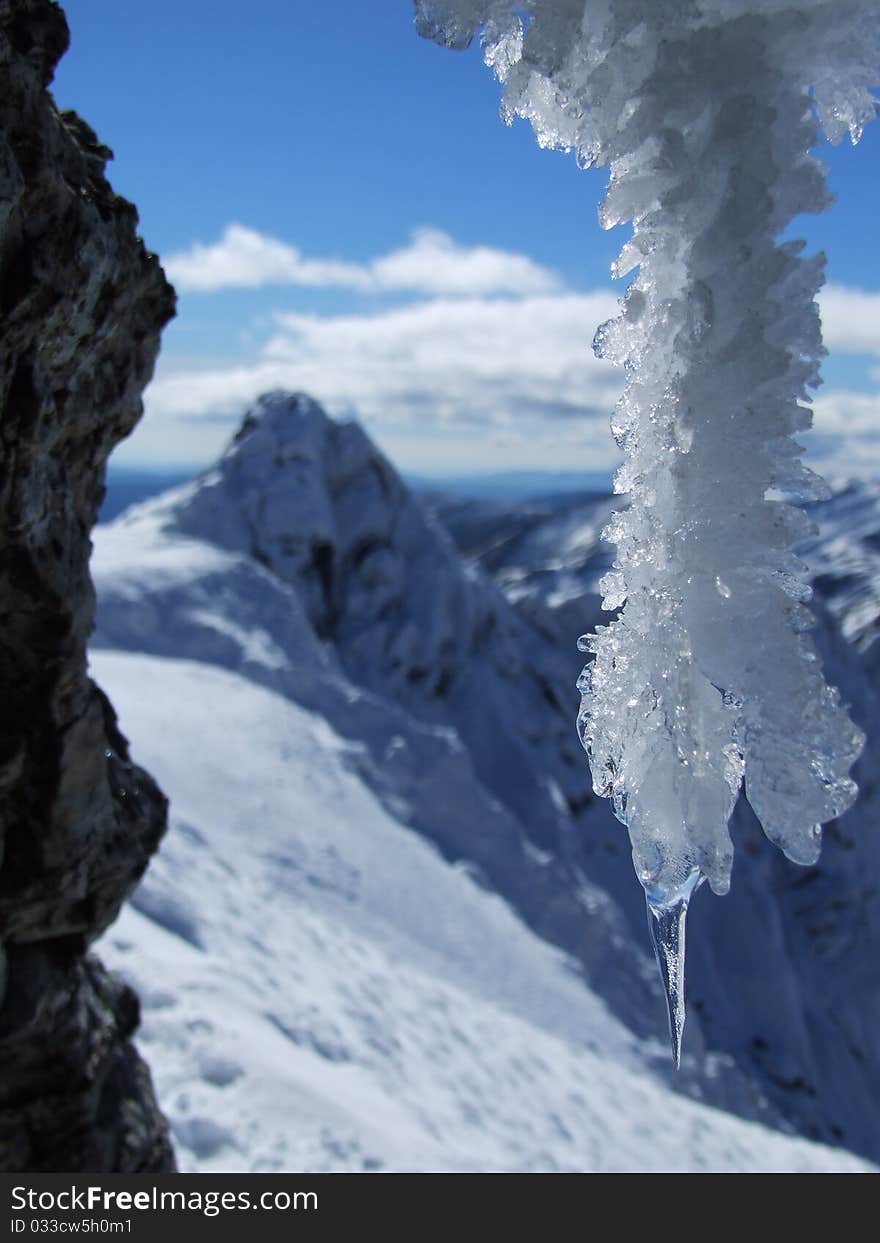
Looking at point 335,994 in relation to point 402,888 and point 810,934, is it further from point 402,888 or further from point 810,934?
point 810,934

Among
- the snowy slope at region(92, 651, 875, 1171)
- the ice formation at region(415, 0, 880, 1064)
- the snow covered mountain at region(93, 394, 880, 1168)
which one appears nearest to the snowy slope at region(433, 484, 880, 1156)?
the snow covered mountain at region(93, 394, 880, 1168)

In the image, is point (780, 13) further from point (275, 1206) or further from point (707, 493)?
point (275, 1206)

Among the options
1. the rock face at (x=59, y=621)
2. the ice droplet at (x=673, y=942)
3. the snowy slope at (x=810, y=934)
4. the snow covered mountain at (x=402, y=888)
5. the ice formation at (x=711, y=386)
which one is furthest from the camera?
the snowy slope at (x=810, y=934)

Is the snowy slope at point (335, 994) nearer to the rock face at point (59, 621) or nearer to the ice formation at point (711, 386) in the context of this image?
the rock face at point (59, 621)

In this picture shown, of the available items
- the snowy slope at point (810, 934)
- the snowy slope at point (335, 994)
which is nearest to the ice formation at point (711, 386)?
the snowy slope at point (335, 994)

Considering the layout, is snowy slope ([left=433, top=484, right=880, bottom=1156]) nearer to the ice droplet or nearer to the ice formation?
the ice droplet

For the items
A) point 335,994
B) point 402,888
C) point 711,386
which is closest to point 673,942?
point 711,386

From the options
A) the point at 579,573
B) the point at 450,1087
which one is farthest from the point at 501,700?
the point at 450,1087
